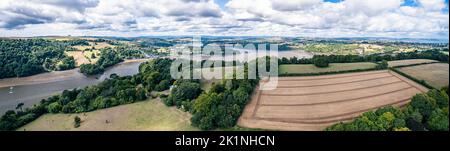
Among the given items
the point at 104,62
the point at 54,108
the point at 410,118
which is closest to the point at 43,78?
the point at 104,62

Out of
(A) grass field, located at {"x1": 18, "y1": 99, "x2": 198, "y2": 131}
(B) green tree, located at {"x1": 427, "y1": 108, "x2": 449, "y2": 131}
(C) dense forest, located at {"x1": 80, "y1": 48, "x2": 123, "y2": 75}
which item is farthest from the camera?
(C) dense forest, located at {"x1": 80, "y1": 48, "x2": 123, "y2": 75}

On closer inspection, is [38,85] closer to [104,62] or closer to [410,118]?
[104,62]

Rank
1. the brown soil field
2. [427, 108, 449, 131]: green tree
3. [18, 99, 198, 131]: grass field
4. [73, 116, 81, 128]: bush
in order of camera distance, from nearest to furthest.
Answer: [427, 108, 449, 131]: green tree
the brown soil field
[18, 99, 198, 131]: grass field
[73, 116, 81, 128]: bush

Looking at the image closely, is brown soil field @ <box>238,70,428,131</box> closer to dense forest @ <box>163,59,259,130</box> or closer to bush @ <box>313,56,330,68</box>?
dense forest @ <box>163,59,259,130</box>

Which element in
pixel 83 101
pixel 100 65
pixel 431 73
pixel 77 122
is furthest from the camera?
pixel 100 65

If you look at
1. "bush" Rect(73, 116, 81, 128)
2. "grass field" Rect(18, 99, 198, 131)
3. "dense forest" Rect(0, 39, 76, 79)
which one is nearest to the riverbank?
"dense forest" Rect(0, 39, 76, 79)

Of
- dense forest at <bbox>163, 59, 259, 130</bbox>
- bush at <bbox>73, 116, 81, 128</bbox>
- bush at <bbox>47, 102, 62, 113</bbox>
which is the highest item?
dense forest at <bbox>163, 59, 259, 130</bbox>
